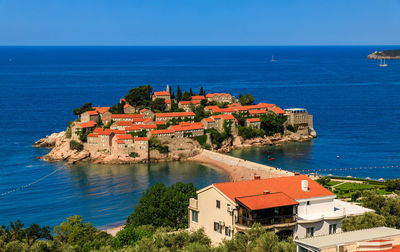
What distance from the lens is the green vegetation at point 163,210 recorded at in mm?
42000

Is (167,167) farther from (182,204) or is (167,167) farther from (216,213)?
(216,213)

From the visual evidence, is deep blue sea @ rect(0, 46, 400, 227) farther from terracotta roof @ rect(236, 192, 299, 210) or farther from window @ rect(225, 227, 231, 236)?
terracotta roof @ rect(236, 192, 299, 210)

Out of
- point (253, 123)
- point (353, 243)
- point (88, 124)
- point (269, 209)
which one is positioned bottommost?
point (253, 123)

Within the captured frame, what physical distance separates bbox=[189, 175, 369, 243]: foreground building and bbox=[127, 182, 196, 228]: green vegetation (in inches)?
360

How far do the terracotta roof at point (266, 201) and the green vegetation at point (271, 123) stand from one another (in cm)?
6076

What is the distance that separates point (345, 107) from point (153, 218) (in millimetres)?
90546

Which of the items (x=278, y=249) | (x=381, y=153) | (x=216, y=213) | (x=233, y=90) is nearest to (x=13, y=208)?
(x=216, y=213)

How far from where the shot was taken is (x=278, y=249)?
24438mm

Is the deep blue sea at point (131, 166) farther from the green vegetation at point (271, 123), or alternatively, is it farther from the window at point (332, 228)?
the window at point (332, 228)

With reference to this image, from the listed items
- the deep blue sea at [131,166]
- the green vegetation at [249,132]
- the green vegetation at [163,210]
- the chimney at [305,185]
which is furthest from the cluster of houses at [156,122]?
the chimney at [305,185]

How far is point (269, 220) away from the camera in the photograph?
28.4 meters

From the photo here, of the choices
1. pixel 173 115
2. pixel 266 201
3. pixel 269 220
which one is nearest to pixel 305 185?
pixel 266 201

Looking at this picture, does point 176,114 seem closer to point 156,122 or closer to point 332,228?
point 156,122

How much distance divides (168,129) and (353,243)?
60609 millimetres
